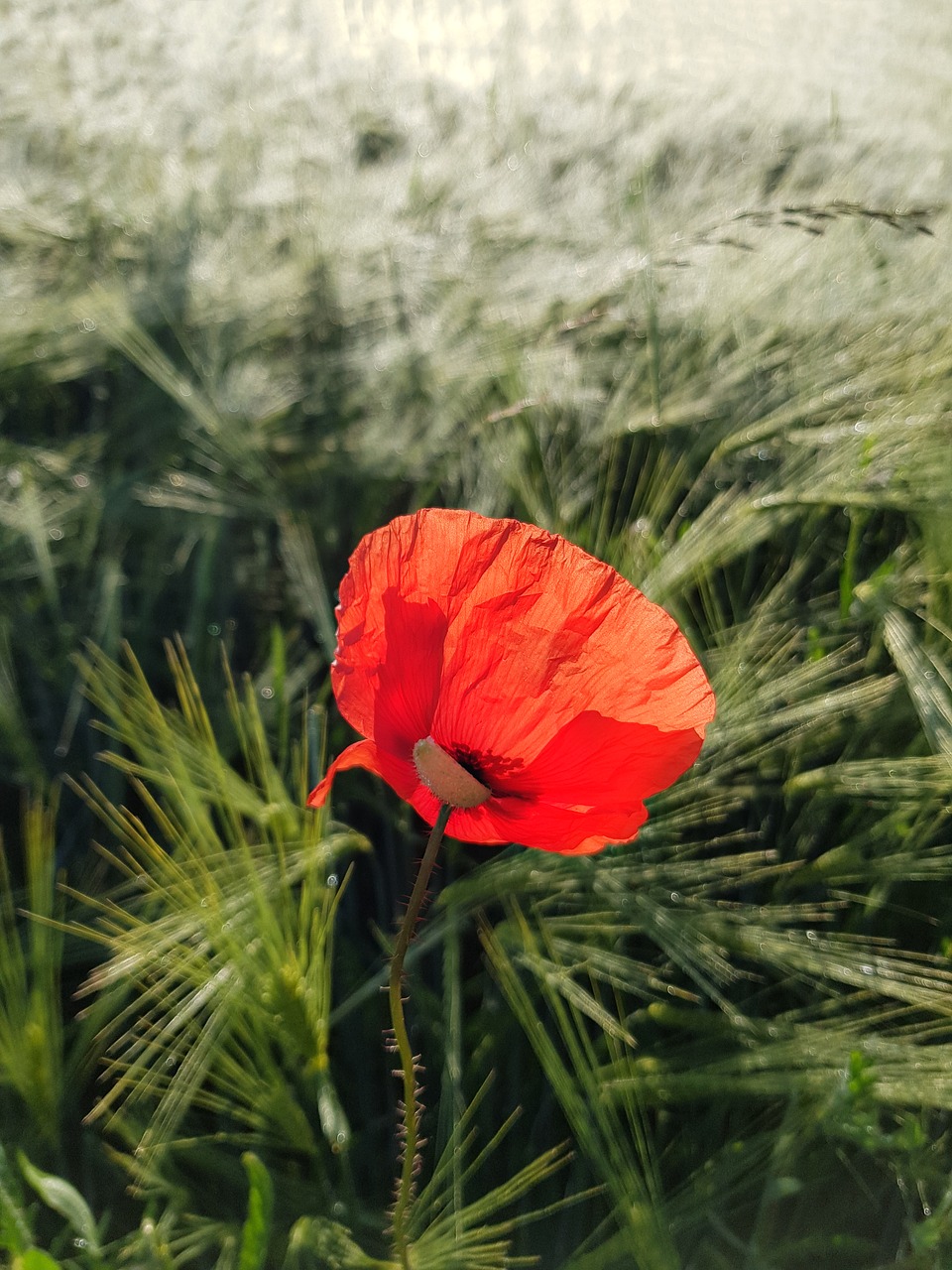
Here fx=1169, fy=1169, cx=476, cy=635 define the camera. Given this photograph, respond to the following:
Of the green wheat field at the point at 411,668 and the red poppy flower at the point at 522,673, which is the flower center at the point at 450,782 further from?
the green wheat field at the point at 411,668

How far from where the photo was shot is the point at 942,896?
518mm

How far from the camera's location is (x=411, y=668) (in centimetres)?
34

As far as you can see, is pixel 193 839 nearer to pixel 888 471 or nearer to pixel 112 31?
pixel 888 471

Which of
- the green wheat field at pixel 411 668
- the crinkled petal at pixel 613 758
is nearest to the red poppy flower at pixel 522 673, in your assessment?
the crinkled petal at pixel 613 758

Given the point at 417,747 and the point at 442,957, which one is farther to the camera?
the point at 442,957

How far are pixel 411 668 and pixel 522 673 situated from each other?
4cm

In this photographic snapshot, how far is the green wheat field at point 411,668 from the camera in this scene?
48cm

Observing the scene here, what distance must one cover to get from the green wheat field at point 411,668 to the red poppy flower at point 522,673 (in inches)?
4.8

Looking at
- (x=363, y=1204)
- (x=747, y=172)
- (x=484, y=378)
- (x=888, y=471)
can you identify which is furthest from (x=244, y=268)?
(x=363, y=1204)

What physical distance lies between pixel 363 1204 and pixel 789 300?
0.48 metres

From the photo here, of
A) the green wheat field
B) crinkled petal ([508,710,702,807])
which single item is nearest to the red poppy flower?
crinkled petal ([508,710,702,807])

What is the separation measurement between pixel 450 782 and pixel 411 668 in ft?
0.12

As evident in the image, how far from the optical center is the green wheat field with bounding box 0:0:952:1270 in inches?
18.8

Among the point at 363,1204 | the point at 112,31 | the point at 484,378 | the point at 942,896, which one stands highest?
the point at 112,31
